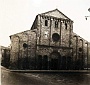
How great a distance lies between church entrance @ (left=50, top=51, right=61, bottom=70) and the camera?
4.29 m

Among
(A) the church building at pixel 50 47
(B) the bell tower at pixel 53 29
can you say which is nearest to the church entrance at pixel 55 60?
(A) the church building at pixel 50 47

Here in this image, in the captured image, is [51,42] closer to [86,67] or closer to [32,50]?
[32,50]

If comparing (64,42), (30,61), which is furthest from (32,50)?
(64,42)

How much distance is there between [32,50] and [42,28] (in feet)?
2.79

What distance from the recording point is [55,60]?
15.3 feet

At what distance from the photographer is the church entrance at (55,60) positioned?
429 cm

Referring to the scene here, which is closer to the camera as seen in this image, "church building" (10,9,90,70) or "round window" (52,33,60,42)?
"church building" (10,9,90,70)

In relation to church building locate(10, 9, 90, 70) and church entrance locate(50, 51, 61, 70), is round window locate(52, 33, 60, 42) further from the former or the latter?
church entrance locate(50, 51, 61, 70)

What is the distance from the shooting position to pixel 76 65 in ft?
15.0

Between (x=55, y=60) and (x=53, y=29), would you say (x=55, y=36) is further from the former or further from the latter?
(x=55, y=60)

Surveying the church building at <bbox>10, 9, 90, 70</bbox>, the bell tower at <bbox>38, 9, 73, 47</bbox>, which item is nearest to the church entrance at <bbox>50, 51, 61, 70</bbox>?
the church building at <bbox>10, 9, 90, 70</bbox>

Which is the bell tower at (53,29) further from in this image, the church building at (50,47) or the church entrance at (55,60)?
the church entrance at (55,60)

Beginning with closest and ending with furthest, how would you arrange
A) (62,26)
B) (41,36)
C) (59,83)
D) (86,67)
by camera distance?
(59,83)
(86,67)
(41,36)
(62,26)

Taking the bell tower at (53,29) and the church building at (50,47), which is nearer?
the church building at (50,47)
